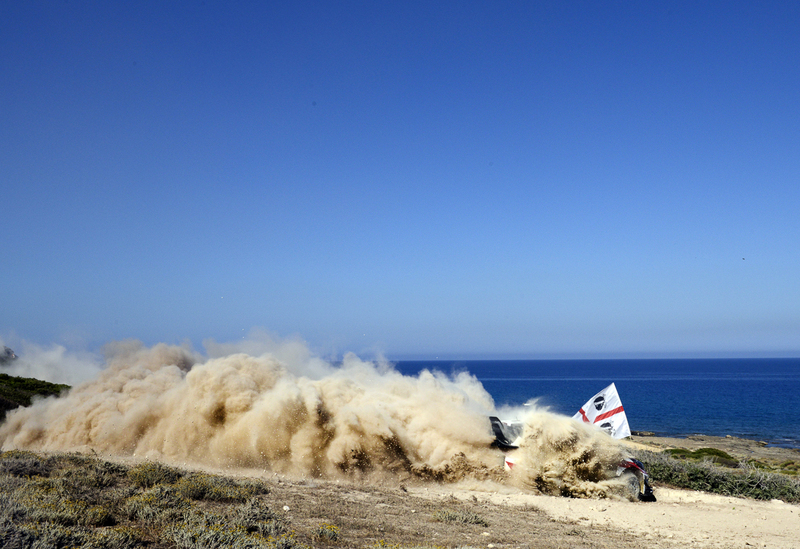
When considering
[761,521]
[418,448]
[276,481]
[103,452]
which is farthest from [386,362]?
[761,521]

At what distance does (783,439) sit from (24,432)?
2123 inches

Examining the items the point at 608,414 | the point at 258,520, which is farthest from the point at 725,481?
the point at 258,520

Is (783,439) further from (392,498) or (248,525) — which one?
(248,525)

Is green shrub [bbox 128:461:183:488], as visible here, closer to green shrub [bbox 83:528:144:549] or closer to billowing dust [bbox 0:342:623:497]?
green shrub [bbox 83:528:144:549]

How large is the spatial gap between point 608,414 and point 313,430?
398 inches

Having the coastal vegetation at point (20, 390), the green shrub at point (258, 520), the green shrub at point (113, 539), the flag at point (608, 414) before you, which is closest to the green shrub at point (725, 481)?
the flag at point (608, 414)

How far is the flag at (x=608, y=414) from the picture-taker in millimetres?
16969

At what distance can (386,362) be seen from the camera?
1970 cm

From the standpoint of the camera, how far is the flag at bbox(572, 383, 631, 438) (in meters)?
17.0

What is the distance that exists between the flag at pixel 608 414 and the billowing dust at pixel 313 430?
2664 mm

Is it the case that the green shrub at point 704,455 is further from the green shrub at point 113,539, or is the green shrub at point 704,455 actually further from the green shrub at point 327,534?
the green shrub at point 113,539

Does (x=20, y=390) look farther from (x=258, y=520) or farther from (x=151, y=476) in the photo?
(x=258, y=520)

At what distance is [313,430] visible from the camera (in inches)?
592

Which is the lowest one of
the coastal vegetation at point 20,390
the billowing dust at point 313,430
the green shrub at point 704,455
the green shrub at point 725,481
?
the green shrub at point 704,455
